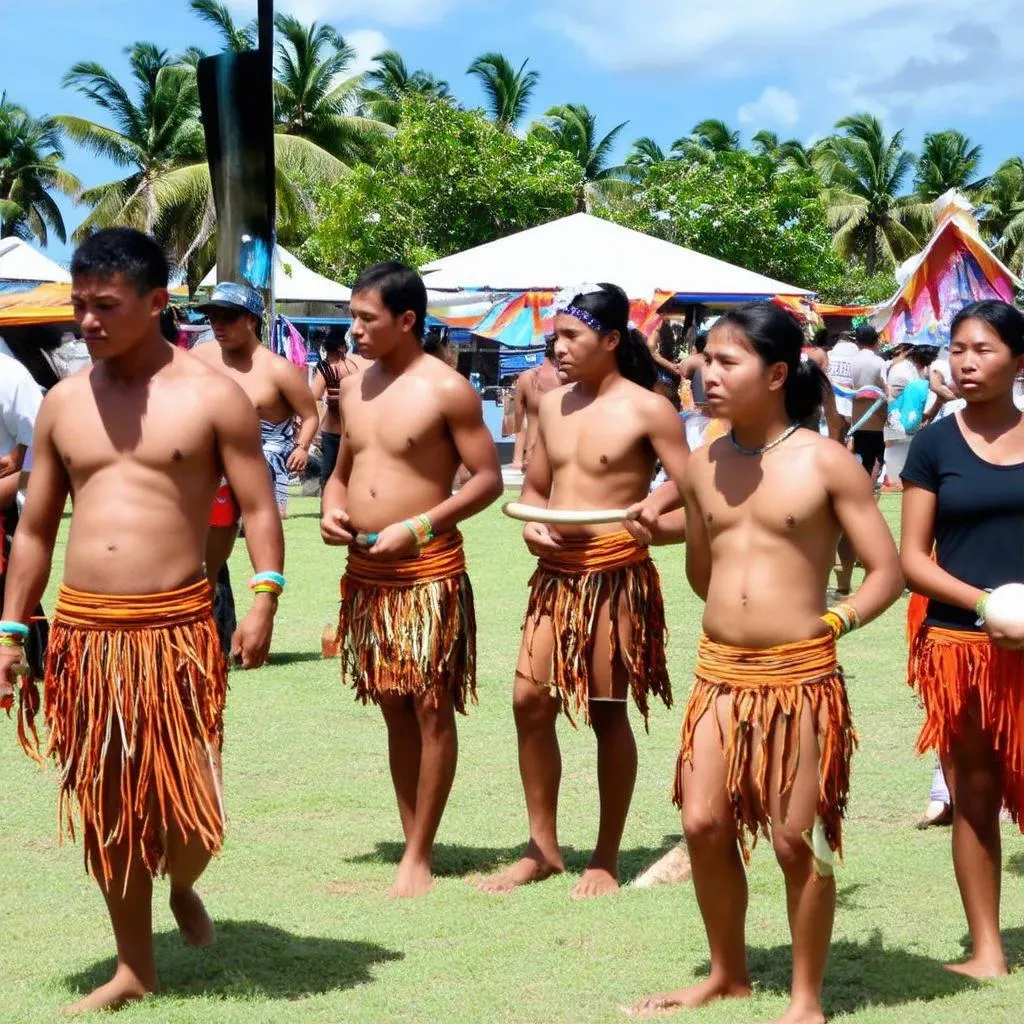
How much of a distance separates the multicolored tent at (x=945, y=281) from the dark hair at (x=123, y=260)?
6082mm

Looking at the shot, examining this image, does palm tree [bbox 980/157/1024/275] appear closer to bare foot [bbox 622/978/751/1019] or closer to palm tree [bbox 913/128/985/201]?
palm tree [bbox 913/128/985/201]

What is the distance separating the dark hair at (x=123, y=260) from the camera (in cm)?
409

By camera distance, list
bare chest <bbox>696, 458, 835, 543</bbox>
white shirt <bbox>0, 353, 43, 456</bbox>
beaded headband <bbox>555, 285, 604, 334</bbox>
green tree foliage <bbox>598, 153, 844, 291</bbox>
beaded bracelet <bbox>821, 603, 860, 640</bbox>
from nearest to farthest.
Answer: beaded bracelet <bbox>821, 603, 860, 640</bbox>
bare chest <bbox>696, 458, 835, 543</bbox>
beaded headband <bbox>555, 285, 604, 334</bbox>
white shirt <bbox>0, 353, 43, 456</bbox>
green tree foliage <bbox>598, 153, 844, 291</bbox>

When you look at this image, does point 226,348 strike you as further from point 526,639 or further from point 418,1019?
point 418,1019

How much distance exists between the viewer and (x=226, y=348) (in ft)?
24.9

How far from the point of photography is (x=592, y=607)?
5.30 metres

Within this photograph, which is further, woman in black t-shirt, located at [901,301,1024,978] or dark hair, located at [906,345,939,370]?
dark hair, located at [906,345,939,370]

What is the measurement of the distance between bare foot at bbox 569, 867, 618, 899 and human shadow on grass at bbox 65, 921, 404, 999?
29.3 inches

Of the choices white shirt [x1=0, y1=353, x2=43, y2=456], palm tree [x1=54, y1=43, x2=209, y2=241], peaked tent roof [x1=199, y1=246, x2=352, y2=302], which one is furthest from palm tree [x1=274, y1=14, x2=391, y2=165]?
white shirt [x1=0, y1=353, x2=43, y2=456]

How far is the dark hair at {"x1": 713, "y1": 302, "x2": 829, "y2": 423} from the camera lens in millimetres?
3936

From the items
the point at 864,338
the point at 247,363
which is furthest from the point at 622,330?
the point at 864,338

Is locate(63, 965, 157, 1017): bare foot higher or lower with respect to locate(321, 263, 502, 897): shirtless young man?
lower

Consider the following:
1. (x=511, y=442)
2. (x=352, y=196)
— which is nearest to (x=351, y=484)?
(x=511, y=442)

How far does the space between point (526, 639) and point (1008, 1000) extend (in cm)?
191
